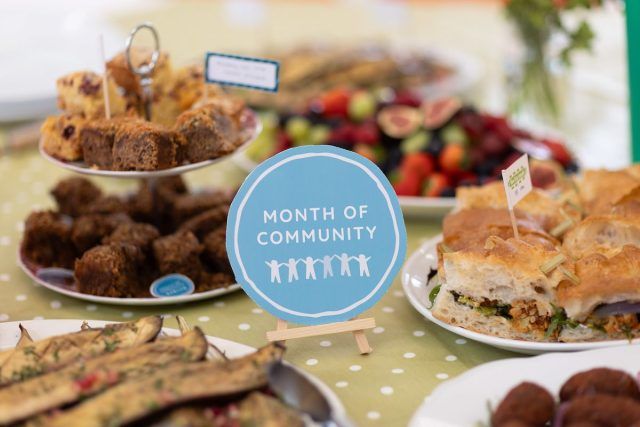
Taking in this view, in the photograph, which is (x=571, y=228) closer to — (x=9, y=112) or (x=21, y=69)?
(x=9, y=112)

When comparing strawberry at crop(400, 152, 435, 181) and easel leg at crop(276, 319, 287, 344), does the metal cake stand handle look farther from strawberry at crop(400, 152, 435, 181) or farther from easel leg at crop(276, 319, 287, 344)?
strawberry at crop(400, 152, 435, 181)

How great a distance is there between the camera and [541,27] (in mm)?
3742

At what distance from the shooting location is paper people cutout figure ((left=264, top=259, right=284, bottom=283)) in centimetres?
200

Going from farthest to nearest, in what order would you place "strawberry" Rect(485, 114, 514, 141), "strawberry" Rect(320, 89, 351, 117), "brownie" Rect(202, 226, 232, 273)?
"strawberry" Rect(320, 89, 351, 117), "strawberry" Rect(485, 114, 514, 141), "brownie" Rect(202, 226, 232, 273)

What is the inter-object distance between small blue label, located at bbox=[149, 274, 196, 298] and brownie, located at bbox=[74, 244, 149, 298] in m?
0.04

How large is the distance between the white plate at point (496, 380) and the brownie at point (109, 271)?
978 mm

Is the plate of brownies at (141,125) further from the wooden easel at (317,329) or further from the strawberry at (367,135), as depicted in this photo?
the strawberry at (367,135)

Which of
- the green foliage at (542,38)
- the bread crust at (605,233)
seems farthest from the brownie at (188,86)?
the green foliage at (542,38)

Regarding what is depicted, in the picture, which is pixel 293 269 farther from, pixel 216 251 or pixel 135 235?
pixel 135 235

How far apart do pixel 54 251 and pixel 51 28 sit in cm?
290

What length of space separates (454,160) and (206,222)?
1.06 m

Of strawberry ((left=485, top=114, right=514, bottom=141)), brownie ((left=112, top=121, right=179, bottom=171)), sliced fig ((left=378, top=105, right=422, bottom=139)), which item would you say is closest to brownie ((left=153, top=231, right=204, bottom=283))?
brownie ((left=112, top=121, right=179, bottom=171))

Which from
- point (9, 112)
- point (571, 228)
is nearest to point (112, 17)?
point (9, 112)

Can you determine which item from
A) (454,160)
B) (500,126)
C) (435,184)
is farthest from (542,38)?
(435,184)
